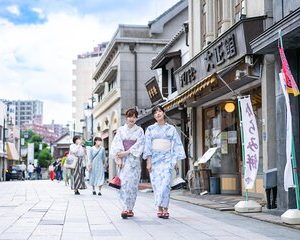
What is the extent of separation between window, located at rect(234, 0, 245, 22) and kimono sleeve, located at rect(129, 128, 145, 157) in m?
6.63

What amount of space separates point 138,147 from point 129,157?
250mm

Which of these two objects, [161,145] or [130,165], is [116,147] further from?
[161,145]

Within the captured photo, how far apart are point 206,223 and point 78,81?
322 feet

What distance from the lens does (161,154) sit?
32.1 feet

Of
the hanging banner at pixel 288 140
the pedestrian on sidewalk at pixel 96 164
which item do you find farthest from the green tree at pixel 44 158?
the hanging banner at pixel 288 140

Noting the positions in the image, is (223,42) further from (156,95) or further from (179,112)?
(156,95)

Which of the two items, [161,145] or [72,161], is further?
[72,161]

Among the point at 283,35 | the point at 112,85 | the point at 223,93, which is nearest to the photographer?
the point at 283,35

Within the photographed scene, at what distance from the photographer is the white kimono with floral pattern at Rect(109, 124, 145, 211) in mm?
9555

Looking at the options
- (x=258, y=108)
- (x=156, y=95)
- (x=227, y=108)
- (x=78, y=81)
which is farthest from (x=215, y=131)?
(x=78, y=81)

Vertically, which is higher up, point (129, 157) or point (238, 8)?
point (238, 8)

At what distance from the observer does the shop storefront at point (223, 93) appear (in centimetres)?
1323

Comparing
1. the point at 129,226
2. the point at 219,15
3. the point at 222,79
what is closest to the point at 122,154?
the point at 129,226

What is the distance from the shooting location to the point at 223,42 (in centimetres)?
1459
